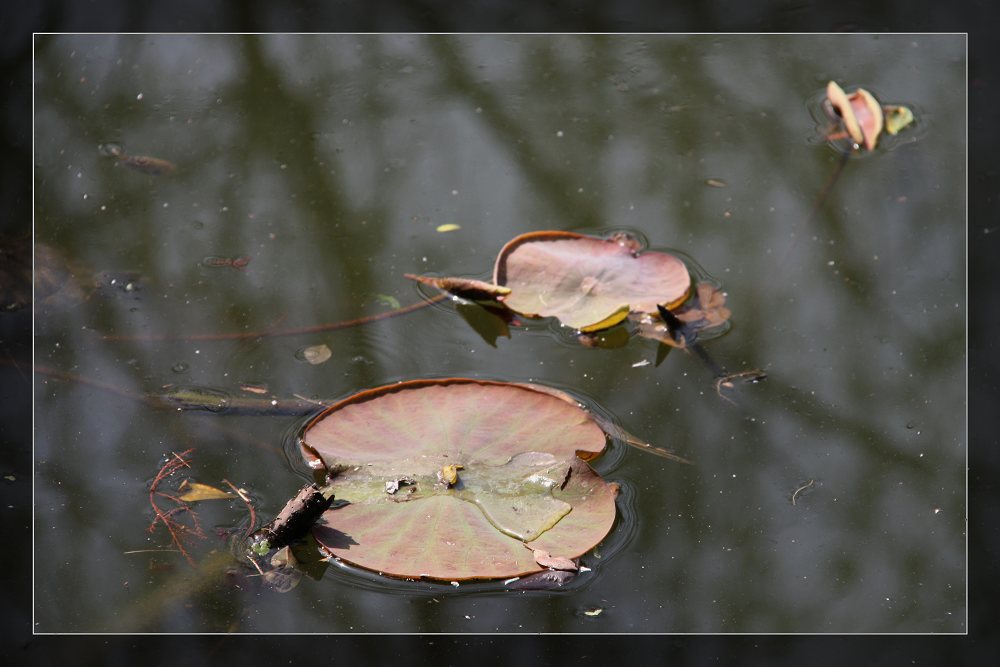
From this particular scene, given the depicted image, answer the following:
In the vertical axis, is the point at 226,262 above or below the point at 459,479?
above

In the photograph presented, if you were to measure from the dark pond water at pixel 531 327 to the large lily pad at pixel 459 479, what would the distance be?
0.23 feet

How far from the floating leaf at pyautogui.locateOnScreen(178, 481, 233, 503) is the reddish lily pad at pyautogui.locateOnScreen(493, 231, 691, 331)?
2.44 feet

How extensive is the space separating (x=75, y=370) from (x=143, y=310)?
0.20m

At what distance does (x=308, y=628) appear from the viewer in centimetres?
171

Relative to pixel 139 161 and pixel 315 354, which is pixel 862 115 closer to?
pixel 315 354

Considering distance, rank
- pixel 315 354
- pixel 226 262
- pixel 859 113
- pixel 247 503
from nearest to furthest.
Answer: pixel 247 503, pixel 315 354, pixel 226 262, pixel 859 113

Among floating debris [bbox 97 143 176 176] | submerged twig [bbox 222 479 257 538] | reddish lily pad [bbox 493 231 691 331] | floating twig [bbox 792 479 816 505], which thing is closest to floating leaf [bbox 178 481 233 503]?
submerged twig [bbox 222 479 257 538]

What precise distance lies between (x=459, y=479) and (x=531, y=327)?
1.56 feet

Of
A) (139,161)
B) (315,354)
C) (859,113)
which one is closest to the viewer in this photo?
(315,354)

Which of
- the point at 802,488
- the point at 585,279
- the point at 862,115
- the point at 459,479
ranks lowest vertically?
the point at 802,488

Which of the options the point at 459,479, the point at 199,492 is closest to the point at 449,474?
the point at 459,479

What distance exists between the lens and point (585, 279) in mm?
2164

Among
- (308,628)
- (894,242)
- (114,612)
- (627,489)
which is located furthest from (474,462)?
(894,242)
